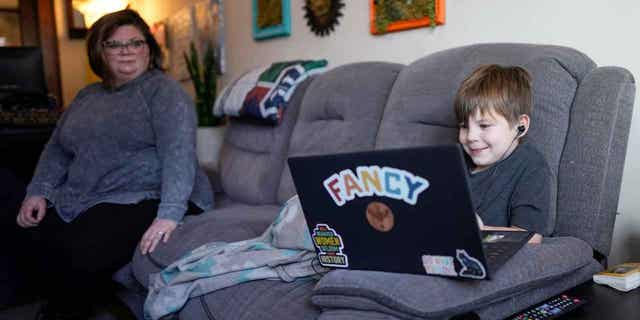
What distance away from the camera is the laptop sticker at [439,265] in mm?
922

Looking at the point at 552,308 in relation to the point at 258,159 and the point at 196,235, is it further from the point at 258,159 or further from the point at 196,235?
the point at 258,159

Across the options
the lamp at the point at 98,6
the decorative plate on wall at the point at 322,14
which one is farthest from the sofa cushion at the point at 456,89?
the lamp at the point at 98,6

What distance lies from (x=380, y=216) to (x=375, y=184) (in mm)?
66

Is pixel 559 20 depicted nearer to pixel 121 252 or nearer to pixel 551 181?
pixel 551 181

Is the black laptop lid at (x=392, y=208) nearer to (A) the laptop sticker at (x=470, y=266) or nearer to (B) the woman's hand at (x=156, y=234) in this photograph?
(A) the laptop sticker at (x=470, y=266)

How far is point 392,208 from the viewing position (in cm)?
93

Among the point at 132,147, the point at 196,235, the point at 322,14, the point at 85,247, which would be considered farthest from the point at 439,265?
the point at 322,14

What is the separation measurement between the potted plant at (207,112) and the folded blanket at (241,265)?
1.57 m

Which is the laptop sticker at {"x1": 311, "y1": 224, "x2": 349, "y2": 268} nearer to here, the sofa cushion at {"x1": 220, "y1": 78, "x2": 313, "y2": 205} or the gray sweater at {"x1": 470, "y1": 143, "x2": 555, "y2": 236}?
the gray sweater at {"x1": 470, "y1": 143, "x2": 555, "y2": 236}

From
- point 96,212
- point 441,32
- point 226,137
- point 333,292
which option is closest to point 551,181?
point 333,292

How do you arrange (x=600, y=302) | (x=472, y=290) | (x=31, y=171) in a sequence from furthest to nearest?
(x=31, y=171), (x=600, y=302), (x=472, y=290)

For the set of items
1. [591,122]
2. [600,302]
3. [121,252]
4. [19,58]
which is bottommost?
[121,252]

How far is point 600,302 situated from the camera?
1.09m

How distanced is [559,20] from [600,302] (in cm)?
93
